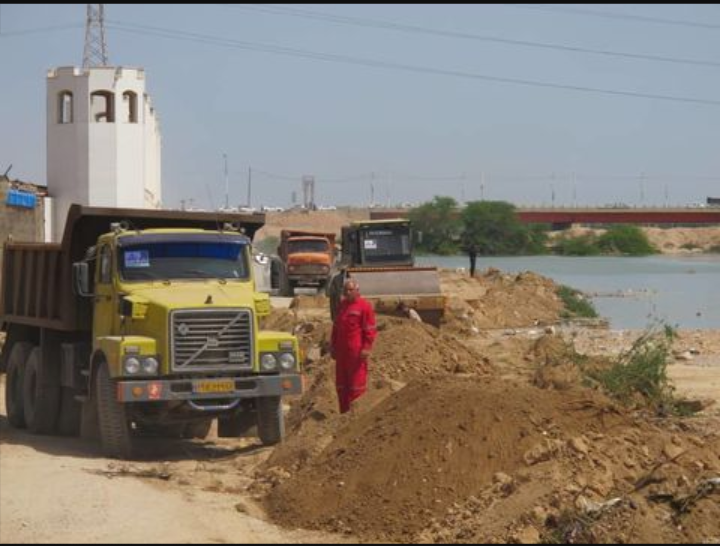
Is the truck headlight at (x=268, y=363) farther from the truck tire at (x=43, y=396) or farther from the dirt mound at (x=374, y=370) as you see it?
the truck tire at (x=43, y=396)

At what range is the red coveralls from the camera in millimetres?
15930

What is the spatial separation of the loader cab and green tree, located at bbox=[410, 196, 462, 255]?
77618 millimetres

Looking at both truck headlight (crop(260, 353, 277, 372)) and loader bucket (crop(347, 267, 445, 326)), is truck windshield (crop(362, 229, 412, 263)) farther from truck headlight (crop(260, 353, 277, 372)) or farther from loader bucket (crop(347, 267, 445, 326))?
truck headlight (crop(260, 353, 277, 372))

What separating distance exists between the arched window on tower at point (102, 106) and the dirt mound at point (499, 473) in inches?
1551

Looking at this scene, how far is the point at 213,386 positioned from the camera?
14.6 metres

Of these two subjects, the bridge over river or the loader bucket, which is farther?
the bridge over river

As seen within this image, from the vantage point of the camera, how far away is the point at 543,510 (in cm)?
1043

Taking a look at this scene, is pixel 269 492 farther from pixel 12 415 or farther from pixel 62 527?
pixel 12 415

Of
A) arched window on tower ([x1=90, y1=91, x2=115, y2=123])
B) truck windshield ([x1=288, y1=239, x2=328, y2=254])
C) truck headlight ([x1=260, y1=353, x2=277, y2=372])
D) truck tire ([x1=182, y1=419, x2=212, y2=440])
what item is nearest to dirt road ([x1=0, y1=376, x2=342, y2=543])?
truck tire ([x1=182, y1=419, x2=212, y2=440])

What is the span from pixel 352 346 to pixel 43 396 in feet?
14.1

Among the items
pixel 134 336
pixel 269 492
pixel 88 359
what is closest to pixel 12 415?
pixel 88 359

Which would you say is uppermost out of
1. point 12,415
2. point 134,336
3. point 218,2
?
point 218,2

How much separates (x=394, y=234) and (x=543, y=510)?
28.8 meters

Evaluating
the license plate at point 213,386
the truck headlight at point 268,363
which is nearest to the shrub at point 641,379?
the truck headlight at point 268,363
